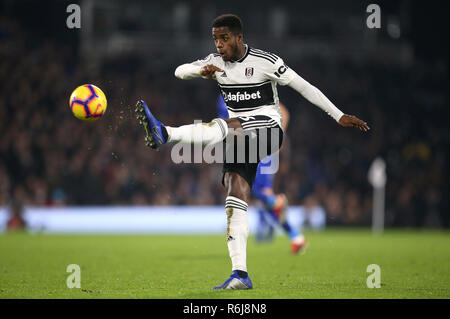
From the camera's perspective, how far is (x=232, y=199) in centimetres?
595

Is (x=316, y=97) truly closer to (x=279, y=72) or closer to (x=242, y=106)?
(x=279, y=72)

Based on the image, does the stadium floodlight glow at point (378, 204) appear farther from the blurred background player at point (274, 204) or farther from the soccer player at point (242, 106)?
the soccer player at point (242, 106)

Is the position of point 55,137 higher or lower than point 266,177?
higher

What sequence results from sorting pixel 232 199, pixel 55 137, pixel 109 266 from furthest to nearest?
pixel 55 137 < pixel 109 266 < pixel 232 199

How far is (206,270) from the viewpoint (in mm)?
7641

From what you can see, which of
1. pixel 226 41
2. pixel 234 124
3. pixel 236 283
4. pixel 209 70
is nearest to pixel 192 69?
pixel 209 70

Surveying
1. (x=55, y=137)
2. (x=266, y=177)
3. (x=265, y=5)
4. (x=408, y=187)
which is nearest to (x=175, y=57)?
(x=265, y=5)

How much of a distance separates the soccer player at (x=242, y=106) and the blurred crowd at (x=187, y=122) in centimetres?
1072

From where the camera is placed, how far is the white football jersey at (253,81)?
20.2 feet

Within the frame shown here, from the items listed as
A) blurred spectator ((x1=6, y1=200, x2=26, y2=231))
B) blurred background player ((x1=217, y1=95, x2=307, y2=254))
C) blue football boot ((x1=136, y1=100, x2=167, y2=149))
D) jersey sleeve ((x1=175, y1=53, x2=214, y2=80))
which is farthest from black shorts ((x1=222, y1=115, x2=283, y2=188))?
blurred spectator ((x1=6, y1=200, x2=26, y2=231))

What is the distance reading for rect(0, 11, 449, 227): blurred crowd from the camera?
16969 millimetres

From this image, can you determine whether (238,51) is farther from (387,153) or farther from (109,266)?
(387,153)

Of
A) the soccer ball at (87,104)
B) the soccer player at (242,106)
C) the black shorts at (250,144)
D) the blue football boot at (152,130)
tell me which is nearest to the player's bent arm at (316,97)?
the soccer player at (242,106)

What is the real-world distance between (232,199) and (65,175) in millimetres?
11554
